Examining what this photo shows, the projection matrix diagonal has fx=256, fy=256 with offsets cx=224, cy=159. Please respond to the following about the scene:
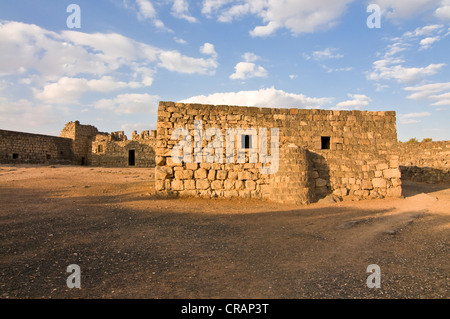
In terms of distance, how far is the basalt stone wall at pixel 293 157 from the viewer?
9375 millimetres

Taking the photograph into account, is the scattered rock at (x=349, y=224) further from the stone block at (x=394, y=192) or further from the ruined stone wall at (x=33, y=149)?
the ruined stone wall at (x=33, y=149)

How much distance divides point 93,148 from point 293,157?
23.5m

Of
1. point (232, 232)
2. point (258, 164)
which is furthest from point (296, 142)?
point (232, 232)

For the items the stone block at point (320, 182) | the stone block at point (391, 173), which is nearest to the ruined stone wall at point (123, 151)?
the stone block at point (320, 182)

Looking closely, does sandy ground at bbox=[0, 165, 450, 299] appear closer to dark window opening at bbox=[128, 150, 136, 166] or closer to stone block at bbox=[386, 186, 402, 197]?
stone block at bbox=[386, 186, 402, 197]

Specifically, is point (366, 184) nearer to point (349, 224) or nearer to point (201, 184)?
→ point (349, 224)

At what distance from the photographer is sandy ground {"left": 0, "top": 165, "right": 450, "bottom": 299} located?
3.01 m

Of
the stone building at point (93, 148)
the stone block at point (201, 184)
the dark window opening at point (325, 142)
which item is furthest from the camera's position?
the stone building at point (93, 148)

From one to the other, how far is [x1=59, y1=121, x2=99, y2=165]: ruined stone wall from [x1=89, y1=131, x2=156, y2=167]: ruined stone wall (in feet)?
3.81

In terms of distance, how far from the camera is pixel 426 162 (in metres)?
17.9

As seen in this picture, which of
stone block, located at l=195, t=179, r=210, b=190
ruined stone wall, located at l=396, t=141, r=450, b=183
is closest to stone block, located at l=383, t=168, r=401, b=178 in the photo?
→ stone block, located at l=195, t=179, r=210, b=190

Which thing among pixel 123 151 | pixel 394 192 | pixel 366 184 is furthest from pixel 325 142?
pixel 123 151

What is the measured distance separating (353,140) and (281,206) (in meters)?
4.49
